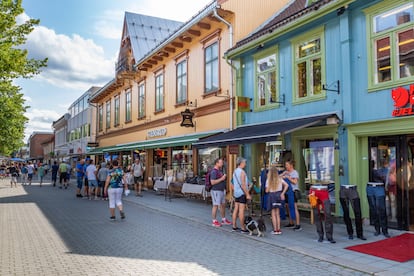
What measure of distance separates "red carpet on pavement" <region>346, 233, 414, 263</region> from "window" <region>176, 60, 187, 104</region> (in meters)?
11.6

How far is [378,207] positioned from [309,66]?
4.50 m

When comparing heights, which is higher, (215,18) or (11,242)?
(215,18)

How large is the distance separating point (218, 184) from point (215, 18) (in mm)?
7589

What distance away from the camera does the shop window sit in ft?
32.6

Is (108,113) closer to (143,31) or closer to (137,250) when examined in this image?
(143,31)

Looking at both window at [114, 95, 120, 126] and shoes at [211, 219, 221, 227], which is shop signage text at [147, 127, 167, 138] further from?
shoes at [211, 219, 221, 227]

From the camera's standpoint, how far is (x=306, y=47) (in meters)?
10.8

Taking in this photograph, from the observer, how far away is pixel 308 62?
35.0ft

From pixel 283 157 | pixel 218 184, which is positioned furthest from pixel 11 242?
pixel 283 157

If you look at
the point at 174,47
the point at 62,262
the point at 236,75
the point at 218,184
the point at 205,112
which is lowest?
the point at 62,262

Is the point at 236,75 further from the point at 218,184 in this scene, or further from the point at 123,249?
the point at 123,249

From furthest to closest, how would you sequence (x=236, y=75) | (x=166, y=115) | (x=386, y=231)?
1. (x=166, y=115)
2. (x=236, y=75)
3. (x=386, y=231)

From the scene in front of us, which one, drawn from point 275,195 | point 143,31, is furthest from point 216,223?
point 143,31

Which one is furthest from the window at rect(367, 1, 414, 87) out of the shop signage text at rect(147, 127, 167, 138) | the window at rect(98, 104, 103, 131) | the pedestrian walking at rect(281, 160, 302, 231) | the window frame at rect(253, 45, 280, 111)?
the window at rect(98, 104, 103, 131)
